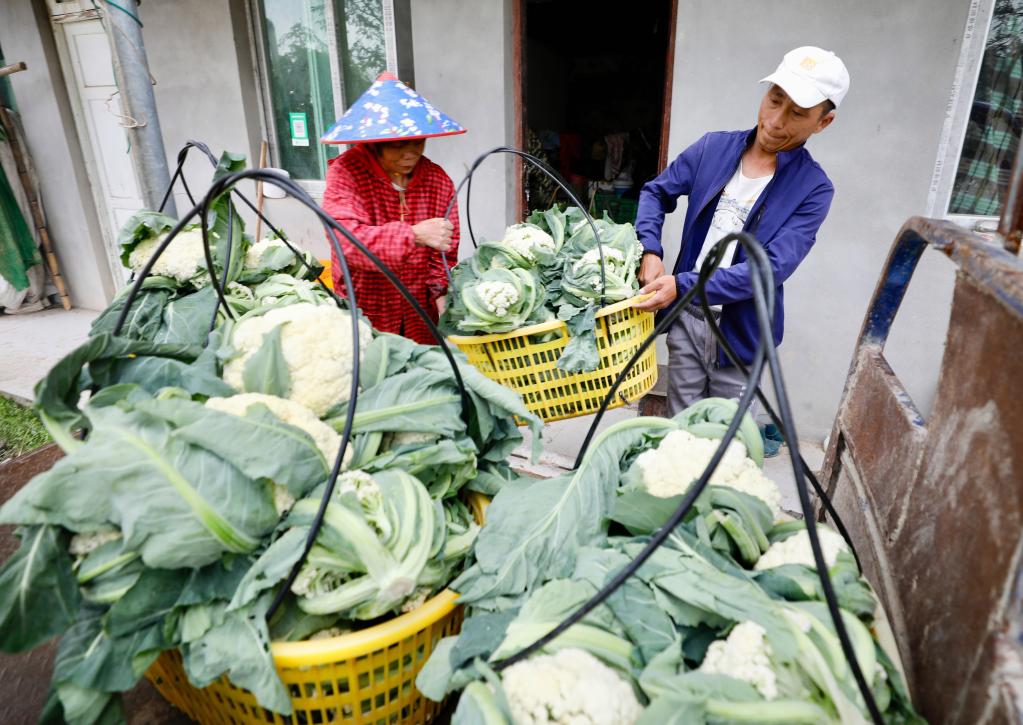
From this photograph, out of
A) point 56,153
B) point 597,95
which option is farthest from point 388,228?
point 597,95

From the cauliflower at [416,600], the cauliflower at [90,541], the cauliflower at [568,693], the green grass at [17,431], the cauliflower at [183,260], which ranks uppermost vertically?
the cauliflower at [183,260]

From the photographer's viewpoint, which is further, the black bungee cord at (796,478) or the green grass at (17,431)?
the green grass at (17,431)

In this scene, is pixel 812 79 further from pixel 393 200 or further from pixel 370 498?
pixel 370 498

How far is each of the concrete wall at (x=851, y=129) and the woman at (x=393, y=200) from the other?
164 centimetres

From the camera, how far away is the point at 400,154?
234 centimetres

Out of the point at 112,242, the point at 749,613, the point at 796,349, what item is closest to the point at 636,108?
the point at 796,349

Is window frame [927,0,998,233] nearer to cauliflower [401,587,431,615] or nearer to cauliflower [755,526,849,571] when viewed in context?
cauliflower [755,526,849,571]

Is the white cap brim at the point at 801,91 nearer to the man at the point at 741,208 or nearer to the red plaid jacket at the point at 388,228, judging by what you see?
the man at the point at 741,208

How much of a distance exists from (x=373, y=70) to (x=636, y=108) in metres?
5.19

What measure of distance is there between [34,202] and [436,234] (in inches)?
242

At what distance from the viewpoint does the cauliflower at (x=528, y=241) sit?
2365 mm

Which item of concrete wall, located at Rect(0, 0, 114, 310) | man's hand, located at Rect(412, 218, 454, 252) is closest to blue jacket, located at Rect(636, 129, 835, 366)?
man's hand, located at Rect(412, 218, 454, 252)

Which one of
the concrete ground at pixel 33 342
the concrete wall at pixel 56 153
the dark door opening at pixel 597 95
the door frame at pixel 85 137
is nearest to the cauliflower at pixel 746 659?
the concrete ground at pixel 33 342

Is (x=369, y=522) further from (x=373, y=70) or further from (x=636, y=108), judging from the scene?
(x=636, y=108)
